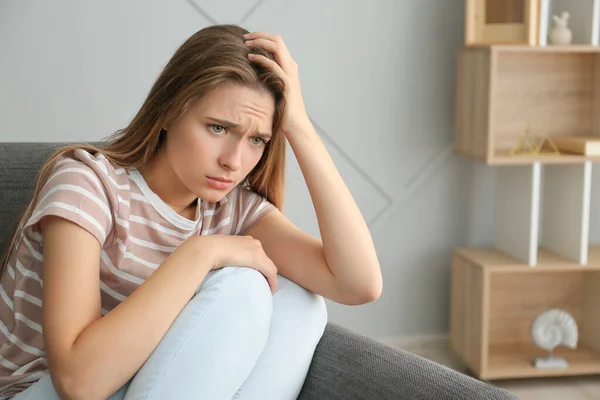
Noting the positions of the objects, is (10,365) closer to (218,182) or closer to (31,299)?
(31,299)

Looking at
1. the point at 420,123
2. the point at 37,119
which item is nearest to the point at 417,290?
the point at 420,123

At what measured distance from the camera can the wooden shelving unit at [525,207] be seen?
2641 millimetres

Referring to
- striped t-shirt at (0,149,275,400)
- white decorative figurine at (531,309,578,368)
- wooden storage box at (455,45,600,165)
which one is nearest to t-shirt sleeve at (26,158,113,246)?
striped t-shirt at (0,149,275,400)

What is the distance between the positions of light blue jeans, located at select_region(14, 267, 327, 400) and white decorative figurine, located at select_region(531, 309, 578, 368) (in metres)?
1.63

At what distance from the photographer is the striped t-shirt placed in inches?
50.4

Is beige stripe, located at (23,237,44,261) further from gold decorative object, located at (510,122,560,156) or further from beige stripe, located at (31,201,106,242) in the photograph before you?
gold decorative object, located at (510,122,560,156)

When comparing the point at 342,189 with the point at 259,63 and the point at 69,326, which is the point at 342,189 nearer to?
the point at 259,63

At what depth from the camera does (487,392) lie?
3.65ft

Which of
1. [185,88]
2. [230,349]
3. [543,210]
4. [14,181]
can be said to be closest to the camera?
[230,349]

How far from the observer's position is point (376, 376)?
4.02 feet

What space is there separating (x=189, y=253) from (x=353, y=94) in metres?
1.65

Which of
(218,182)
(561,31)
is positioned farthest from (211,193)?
(561,31)

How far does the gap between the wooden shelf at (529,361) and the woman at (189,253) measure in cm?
142

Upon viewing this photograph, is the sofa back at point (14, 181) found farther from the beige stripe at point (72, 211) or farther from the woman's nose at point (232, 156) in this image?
the woman's nose at point (232, 156)
